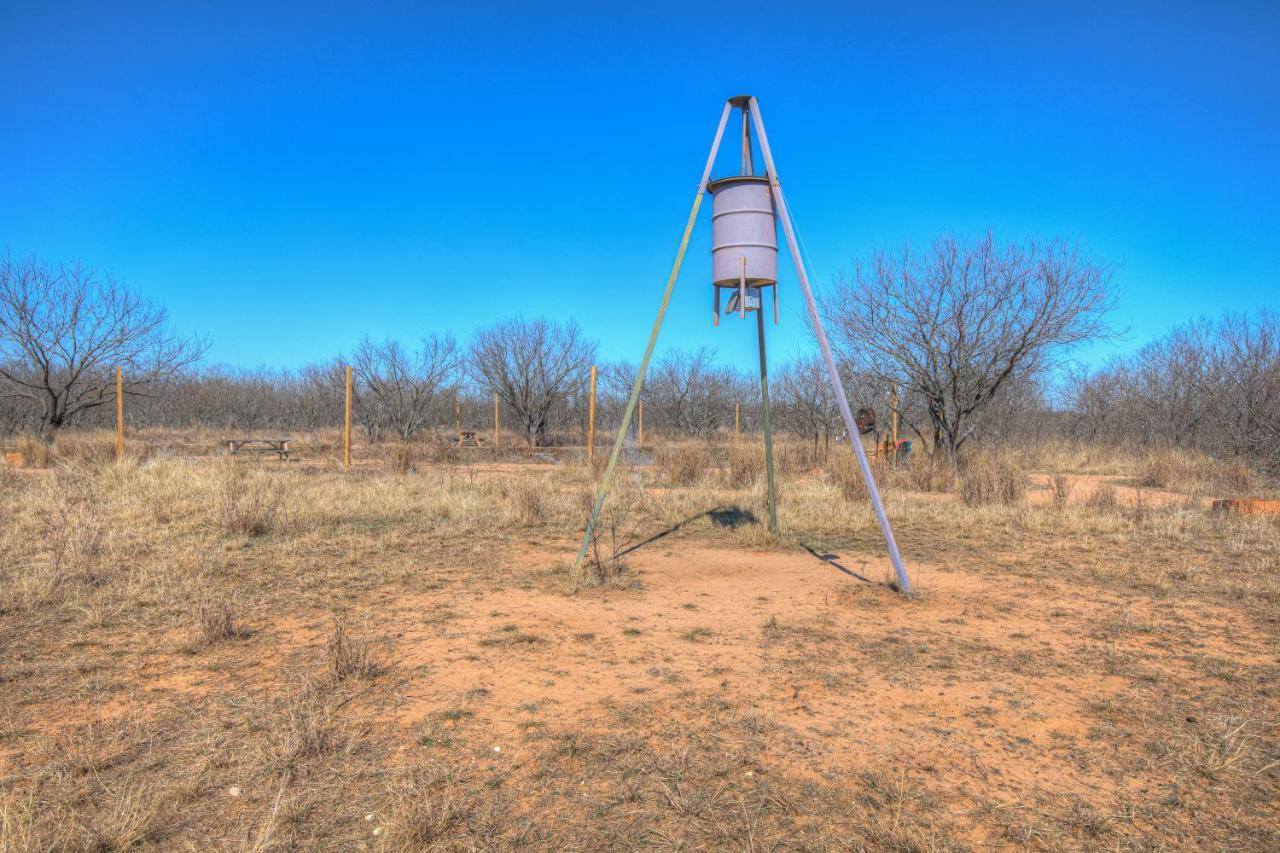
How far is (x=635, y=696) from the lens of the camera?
3510mm

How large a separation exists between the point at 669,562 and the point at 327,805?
441cm

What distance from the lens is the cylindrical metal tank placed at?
242 inches

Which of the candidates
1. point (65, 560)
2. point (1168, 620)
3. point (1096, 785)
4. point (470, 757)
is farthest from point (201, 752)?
point (1168, 620)

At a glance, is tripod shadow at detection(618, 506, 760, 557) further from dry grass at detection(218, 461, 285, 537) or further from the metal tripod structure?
dry grass at detection(218, 461, 285, 537)

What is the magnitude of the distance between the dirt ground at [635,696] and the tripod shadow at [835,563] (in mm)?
52

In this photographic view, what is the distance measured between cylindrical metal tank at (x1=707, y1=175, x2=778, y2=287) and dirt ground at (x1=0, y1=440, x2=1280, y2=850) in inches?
100

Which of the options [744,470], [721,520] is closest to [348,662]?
[721,520]

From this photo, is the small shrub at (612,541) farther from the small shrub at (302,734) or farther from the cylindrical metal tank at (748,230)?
the small shrub at (302,734)

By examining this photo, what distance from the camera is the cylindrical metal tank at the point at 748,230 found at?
20.2ft

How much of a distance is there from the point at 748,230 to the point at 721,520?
3.98 m

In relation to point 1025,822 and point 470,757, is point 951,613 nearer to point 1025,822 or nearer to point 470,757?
point 1025,822

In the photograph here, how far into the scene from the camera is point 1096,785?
268cm

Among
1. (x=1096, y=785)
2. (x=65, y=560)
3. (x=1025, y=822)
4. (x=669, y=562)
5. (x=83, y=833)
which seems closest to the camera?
(x=83, y=833)

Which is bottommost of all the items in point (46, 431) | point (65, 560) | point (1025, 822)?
point (1025, 822)
